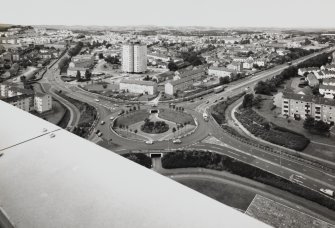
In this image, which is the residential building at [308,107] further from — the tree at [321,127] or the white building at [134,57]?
the white building at [134,57]

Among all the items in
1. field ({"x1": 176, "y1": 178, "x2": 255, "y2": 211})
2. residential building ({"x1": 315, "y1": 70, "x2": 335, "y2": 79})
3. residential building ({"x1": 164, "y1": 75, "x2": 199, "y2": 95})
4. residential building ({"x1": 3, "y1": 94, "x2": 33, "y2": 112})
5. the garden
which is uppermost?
residential building ({"x1": 315, "y1": 70, "x2": 335, "y2": 79})

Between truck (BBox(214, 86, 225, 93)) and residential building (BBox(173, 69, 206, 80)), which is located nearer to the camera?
truck (BBox(214, 86, 225, 93))

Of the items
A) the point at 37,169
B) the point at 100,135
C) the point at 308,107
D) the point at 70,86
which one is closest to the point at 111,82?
the point at 70,86

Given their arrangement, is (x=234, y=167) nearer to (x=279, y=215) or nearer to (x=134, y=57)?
(x=279, y=215)

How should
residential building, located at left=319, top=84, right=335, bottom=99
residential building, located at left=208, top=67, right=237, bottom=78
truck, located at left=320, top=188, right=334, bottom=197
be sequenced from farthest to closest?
1. residential building, located at left=208, top=67, right=237, bottom=78
2. residential building, located at left=319, top=84, right=335, bottom=99
3. truck, located at left=320, top=188, right=334, bottom=197

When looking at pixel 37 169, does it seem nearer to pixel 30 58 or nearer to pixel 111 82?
pixel 111 82

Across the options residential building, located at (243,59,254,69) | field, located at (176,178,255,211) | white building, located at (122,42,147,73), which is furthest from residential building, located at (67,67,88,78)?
field, located at (176,178,255,211)

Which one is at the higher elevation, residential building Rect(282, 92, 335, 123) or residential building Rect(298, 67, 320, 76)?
residential building Rect(298, 67, 320, 76)

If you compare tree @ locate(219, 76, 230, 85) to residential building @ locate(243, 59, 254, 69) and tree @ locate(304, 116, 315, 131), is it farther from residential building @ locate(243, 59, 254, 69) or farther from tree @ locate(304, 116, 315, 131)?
tree @ locate(304, 116, 315, 131)
